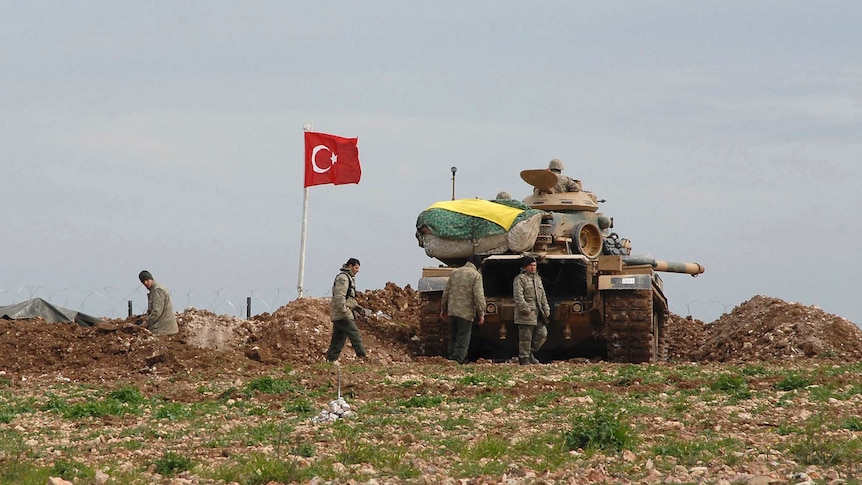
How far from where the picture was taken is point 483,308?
2061 cm

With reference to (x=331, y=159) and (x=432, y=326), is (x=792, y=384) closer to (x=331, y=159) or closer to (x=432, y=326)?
(x=432, y=326)

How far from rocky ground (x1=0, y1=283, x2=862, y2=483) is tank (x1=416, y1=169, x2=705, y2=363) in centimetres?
122

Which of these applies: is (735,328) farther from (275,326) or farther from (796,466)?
(796,466)

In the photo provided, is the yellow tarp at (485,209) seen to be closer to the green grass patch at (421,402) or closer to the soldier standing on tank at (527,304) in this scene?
the soldier standing on tank at (527,304)

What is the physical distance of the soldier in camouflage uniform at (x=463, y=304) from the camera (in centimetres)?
2067

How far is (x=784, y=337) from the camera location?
23.1 meters

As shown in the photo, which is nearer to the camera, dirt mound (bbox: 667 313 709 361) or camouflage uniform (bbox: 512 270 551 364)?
camouflage uniform (bbox: 512 270 551 364)

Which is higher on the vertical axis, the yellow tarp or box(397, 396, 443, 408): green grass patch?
the yellow tarp

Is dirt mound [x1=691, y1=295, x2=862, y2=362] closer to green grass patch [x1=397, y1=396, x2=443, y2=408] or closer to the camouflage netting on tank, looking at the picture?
the camouflage netting on tank

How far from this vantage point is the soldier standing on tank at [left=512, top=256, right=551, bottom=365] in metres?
20.3

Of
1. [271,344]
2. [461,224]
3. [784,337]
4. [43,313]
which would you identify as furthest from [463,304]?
[43,313]

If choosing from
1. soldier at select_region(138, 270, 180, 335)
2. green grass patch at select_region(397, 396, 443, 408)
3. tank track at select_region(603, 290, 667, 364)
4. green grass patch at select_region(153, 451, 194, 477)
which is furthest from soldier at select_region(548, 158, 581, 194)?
green grass patch at select_region(153, 451, 194, 477)

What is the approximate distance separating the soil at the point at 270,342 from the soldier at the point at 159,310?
17 cm

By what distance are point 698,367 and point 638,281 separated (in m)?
3.46
